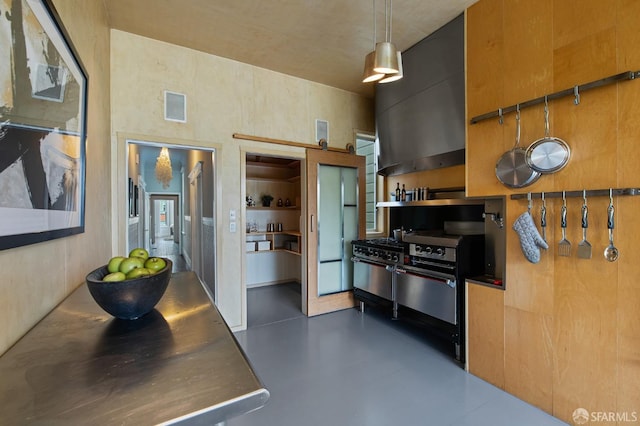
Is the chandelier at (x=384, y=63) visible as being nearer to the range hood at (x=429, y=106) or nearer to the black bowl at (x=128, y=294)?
the range hood at (x=429, y=106)

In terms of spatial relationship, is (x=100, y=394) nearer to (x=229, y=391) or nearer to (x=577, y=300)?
(x=229, y=391)

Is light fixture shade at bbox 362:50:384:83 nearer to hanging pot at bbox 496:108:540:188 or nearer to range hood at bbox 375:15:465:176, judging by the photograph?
range hood at bbox 375:15:465:176

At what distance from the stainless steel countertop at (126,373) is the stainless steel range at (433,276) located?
7.14 feet

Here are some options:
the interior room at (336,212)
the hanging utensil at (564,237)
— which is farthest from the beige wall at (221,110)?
the hanging utensil at (564,237)

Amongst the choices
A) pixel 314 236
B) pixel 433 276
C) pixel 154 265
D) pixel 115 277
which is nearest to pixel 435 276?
pixel 433 276

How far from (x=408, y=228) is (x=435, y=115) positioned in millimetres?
1631

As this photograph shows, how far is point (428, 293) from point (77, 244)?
2724mm

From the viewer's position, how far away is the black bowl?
90 centimetres

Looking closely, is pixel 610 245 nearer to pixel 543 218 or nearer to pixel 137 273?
pixel 543 218

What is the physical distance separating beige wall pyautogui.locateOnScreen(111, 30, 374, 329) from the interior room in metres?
0.02

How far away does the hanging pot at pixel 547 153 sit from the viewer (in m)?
1.80

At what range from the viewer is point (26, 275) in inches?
35.7

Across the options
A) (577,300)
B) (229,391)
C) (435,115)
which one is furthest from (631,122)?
(229,391)

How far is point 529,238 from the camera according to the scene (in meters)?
1.90
